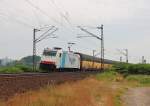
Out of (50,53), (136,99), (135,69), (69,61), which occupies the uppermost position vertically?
(50,53)

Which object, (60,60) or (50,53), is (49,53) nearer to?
(50,53)

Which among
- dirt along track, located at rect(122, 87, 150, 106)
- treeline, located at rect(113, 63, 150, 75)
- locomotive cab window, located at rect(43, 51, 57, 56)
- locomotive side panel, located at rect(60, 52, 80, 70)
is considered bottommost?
dirt along track, located at rect(122, 87, 150, 106)

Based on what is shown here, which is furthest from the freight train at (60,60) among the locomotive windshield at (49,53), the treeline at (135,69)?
the treeline at (135,69)

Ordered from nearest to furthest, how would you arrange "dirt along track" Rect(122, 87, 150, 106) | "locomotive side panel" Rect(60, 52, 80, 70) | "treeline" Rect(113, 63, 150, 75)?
"dirt along track" Rect(122, 87, 150, 106) → "locomotive side panel" Rect(60, 52, 80, 70) → "treeline" Rect(113, 63, 150, 75)

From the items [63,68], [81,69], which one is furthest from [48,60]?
[81,69]

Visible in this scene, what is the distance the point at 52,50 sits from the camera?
56844 millimetres

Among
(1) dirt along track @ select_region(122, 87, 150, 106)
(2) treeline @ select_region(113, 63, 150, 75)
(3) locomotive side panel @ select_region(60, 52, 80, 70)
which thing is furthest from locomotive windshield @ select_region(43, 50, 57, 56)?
(1) dirt along track @ select_region(122, 87, 150, 106)

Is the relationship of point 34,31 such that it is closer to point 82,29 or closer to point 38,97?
point 82,29

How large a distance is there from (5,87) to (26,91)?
97.4 inches

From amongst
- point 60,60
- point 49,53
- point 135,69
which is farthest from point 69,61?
point 135,69

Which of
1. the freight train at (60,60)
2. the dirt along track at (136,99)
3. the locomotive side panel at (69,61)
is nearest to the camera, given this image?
the dirt along track at (136,99)

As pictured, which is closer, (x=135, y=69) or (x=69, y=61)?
(x=69, y=61)

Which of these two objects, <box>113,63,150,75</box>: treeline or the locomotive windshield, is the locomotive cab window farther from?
<box>113,63,150,75</box>: treeline

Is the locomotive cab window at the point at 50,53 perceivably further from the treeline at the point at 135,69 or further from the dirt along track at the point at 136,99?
the dirt along track at the point at 136,99
